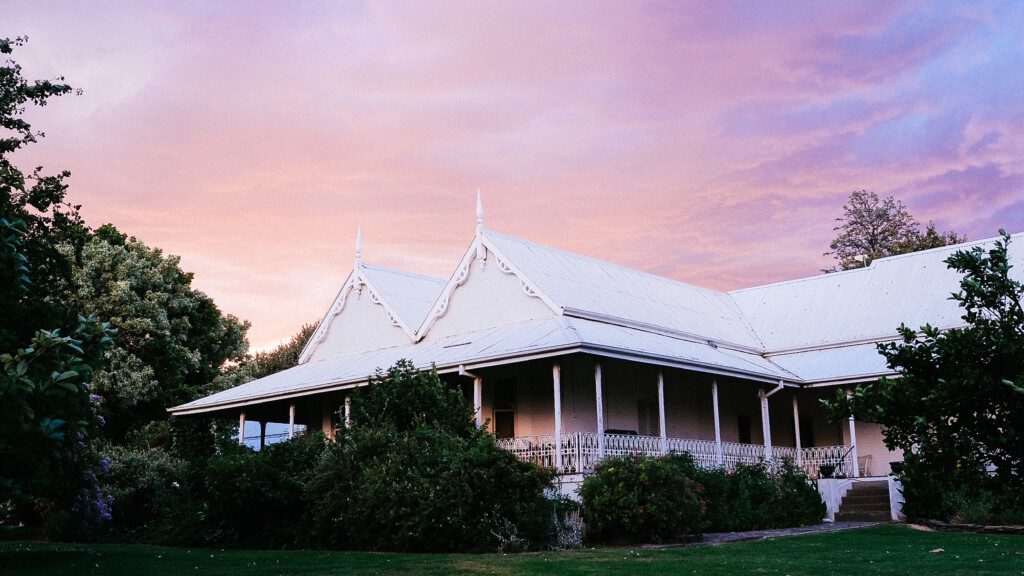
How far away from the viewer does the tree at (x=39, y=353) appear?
250 inches

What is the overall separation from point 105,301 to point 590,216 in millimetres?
21696

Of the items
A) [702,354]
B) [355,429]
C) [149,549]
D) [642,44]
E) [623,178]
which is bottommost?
[149,549]

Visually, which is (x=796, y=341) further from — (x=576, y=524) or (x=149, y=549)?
(x=149, y=549)

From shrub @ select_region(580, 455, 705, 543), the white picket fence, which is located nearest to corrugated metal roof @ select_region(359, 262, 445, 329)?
the white picket fence

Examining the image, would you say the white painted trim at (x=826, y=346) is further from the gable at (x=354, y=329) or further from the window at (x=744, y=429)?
the gable at (x=354, y=329)

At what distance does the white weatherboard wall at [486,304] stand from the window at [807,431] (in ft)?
33.0

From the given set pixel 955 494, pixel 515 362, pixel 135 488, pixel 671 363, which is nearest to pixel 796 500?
pixel 955 494

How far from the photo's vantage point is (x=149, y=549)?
19328 mm

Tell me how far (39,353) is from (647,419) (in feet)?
75.1

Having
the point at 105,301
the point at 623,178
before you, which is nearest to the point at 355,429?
the point at 623,178

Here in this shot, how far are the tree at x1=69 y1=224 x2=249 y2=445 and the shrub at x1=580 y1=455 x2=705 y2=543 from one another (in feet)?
81.4

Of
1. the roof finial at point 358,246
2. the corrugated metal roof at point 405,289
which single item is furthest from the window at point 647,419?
the roof finial at point 358,246

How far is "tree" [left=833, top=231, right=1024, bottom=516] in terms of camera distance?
20.7 feet

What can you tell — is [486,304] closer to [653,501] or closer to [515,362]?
[515,362]
